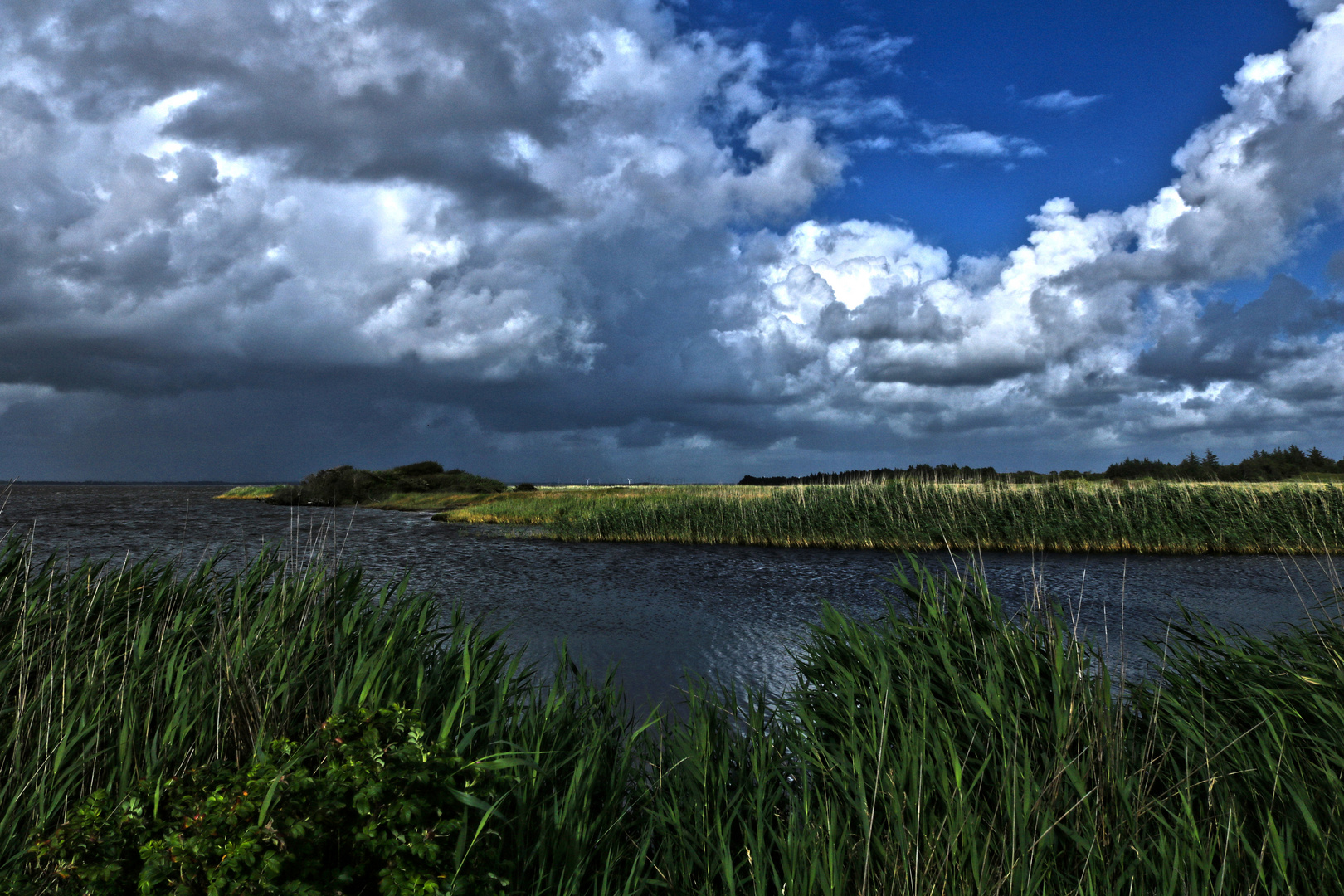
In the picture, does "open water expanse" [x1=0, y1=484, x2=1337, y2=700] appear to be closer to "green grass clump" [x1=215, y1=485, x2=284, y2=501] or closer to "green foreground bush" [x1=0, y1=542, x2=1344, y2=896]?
"green foreground bush" [x1=0, y1=542, x2=1344, y2=896]

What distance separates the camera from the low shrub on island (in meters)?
72.4

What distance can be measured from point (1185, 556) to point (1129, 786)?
2798 cm

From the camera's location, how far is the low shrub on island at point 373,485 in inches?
2849

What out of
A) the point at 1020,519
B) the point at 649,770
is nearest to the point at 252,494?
the point at 1020,519

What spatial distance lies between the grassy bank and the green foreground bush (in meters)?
22.8

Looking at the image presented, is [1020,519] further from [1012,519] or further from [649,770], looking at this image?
[649,770]

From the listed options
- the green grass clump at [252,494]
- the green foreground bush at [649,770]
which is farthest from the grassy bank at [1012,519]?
the green grass clump at [252,494]

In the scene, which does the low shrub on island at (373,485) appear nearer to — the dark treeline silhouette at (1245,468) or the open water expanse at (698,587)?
the open water expanse at (698,587)

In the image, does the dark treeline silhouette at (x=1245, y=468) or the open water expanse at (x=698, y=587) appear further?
the dark treeline silhouette at (x=1245, y=468)

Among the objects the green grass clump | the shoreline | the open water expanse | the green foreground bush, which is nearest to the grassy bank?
the shoreline

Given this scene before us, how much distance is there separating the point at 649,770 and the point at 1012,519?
89.9ft

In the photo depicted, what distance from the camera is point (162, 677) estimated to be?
5488mm

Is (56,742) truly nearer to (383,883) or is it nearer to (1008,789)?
(383,883)

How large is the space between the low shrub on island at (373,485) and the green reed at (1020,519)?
4536cm
